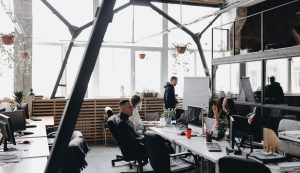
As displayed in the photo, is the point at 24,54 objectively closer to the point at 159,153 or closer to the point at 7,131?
the point at 7,131

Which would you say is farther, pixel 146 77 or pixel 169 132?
pixel 146 77

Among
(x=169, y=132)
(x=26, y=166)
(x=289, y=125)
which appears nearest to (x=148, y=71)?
(x=169, y=132)

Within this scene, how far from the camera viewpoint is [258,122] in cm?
416

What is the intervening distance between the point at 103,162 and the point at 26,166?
11.9 feet

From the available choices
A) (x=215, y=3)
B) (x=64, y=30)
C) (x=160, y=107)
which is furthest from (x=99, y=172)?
(x=215, y=3)

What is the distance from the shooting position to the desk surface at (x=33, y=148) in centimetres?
390

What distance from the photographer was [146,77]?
431 inches

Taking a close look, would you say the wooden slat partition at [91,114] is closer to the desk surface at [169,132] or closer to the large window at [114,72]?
the large window at [114,72]

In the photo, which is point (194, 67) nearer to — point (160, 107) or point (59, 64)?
point (160, 107)

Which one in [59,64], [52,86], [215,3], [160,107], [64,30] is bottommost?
[160,107]

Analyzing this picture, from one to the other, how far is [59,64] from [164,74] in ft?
12.5

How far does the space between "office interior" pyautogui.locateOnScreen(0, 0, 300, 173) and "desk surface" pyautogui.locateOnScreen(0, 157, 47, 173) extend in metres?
0.01

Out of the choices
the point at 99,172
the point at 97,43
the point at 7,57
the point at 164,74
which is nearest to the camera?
the point at 97,43

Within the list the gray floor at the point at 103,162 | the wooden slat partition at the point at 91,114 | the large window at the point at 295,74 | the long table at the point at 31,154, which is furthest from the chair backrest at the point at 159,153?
the large window at the point at 295,74
